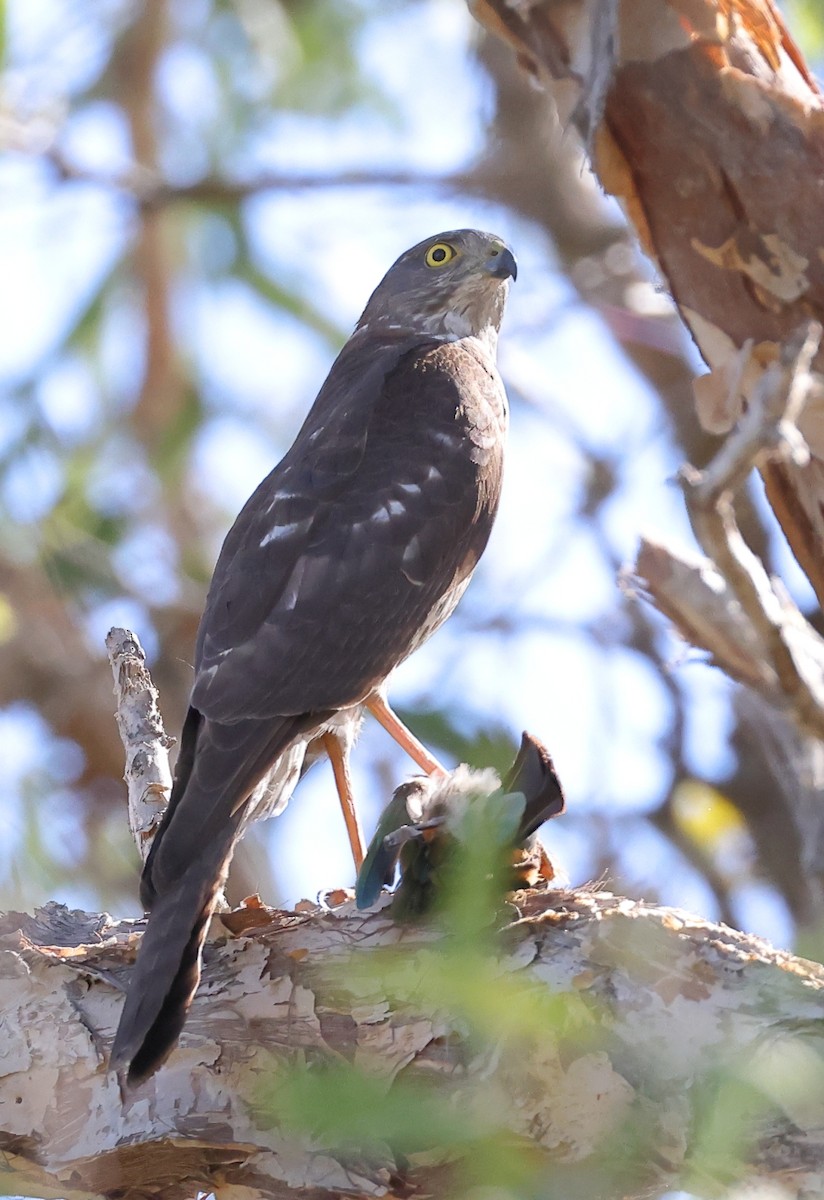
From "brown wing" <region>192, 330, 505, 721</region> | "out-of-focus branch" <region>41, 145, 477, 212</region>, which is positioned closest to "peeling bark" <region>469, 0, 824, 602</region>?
"brown wing" <region>192, 330, 505, 721</region>

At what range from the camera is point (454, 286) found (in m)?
5.71

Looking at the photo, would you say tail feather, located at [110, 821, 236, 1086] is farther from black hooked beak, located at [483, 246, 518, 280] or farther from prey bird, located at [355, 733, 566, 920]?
black hooked beak, located at [483, 246, 518, 280]

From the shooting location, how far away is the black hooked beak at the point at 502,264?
559 cm

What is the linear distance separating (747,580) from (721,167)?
1666 mm

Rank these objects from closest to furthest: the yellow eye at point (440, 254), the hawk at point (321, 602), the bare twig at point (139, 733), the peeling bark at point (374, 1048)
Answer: the peeling bark at point (374, 1048) < the hawk at point (321, 602) < the bare twig at point (139, 733) < the yellow eye at point (440, 254)

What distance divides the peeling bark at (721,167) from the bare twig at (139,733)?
1729mm

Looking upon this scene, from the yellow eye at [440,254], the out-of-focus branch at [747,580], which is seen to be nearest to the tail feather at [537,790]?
the out-of-focus branch at [747,580]

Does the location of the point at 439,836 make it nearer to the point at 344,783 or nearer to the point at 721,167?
the point at 344,783

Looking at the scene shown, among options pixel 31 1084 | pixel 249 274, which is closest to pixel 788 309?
pixel 31 1084

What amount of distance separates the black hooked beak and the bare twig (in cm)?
197

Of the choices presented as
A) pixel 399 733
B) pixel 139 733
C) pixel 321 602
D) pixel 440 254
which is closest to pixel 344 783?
pixel 399 733

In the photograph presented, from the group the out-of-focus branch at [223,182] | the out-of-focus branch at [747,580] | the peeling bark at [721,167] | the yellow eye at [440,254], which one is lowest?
the out-of-focus branch at [747,580]

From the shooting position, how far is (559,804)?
3613 mm

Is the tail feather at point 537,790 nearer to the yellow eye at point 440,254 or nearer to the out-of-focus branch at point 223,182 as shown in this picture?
the yellow eye at point 440,254
